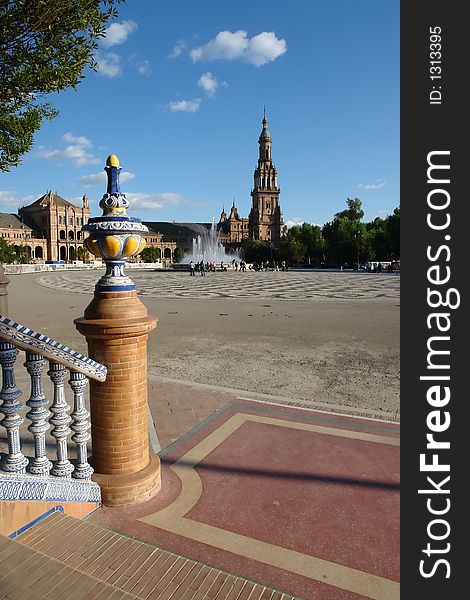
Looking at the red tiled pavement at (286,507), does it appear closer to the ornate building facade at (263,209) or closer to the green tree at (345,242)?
the green tree at (345,242)

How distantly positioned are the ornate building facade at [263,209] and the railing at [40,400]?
4981 inches

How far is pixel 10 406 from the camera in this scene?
2.83 metres

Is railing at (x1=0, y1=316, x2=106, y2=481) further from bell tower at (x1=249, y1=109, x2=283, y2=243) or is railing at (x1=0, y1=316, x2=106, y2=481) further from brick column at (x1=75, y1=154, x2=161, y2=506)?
bell tower at (x1=249, y1=109, x2=283, y2=243)

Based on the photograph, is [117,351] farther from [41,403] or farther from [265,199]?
[265,199]

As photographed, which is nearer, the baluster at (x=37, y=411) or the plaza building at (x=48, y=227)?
the baluster at (x=37, y=411)

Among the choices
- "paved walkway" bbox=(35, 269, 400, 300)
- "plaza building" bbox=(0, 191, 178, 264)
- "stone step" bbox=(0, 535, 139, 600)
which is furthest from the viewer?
"plaza building" bbox=(0, 191, 178, 264)

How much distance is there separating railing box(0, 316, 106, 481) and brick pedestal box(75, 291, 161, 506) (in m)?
0.18

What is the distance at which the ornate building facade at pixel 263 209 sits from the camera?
13325 centimetres

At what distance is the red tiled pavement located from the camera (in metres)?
2.90

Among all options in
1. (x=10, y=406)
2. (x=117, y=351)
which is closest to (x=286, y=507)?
(x=117, y=351)

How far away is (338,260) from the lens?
8569 cm

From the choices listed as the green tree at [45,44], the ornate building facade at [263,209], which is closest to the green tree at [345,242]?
the ornate building facade at [263,209]


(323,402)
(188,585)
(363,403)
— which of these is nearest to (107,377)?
(188,585)

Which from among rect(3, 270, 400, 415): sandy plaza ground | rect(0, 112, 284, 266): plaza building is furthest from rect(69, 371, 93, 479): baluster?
rect(0, 112, 284, 266): plaza building
